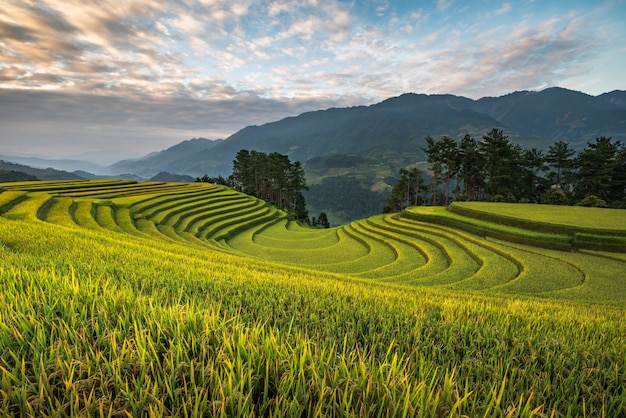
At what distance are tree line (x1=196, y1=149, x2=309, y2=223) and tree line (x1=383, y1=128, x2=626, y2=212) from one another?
2402cm

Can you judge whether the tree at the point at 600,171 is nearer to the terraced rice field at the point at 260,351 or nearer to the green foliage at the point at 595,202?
the green foliage at the point at 595,202

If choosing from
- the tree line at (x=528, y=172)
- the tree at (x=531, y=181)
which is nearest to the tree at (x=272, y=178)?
the tree line at (x=528, y=172)

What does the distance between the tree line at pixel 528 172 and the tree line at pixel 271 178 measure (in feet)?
78.8

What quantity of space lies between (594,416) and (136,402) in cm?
249

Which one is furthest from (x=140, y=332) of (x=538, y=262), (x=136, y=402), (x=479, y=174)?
(x=479, y=174)

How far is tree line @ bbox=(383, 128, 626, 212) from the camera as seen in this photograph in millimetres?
34969

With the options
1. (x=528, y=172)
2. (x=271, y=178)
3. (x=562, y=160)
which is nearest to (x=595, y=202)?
(x=562, y=160)

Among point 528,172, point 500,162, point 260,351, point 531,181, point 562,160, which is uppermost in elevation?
point 562,160

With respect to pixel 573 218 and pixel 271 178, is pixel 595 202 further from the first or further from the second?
pixel 271 178

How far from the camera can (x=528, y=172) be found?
45.3 m

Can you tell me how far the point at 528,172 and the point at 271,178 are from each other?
46191 millimetres

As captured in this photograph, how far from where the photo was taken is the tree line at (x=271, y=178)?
54.5 metres

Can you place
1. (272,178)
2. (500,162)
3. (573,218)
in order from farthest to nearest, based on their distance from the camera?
1. (272,178)
2. (500,162)
3. (573,218)

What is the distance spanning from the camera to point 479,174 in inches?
1778
